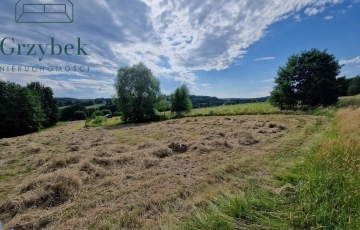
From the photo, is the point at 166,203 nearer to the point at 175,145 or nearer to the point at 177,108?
the point at 175,145

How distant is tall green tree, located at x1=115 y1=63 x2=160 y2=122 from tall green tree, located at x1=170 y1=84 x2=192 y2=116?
11.7ft

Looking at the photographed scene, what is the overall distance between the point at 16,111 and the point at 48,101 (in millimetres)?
13734

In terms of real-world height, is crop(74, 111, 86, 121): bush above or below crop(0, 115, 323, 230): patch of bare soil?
below

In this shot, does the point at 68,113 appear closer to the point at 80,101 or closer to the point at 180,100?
the point at 80,101

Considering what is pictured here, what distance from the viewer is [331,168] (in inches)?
127

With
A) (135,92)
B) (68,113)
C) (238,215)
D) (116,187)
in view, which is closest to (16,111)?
(135,92)

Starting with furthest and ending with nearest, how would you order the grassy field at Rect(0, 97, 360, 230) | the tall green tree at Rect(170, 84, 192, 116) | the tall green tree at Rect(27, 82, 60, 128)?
the tall green tree at Rect(27, 82, 60, 128)
the tall green tree at Rect(170, 84, 192, 116)
the grassy field at Rect(0, 97, 360, 230)

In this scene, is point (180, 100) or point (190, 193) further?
point (180, 100)

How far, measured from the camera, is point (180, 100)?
87.2 feet

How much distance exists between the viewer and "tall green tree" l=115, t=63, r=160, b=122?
78.2ft

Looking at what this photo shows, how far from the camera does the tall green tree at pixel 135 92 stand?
78.2 feet

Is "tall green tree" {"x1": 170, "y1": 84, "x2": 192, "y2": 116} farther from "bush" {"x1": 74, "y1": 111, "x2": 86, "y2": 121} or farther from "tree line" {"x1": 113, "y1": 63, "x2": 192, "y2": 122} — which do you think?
"bush" {"x1": 74, "y1": 111, "x2": 86, "y2": 121}

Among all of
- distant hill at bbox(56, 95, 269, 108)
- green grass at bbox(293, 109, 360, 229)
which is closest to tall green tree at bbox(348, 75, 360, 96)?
distant hill at bbox(56, 95, 269, 108)

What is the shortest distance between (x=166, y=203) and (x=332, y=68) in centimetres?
2498
